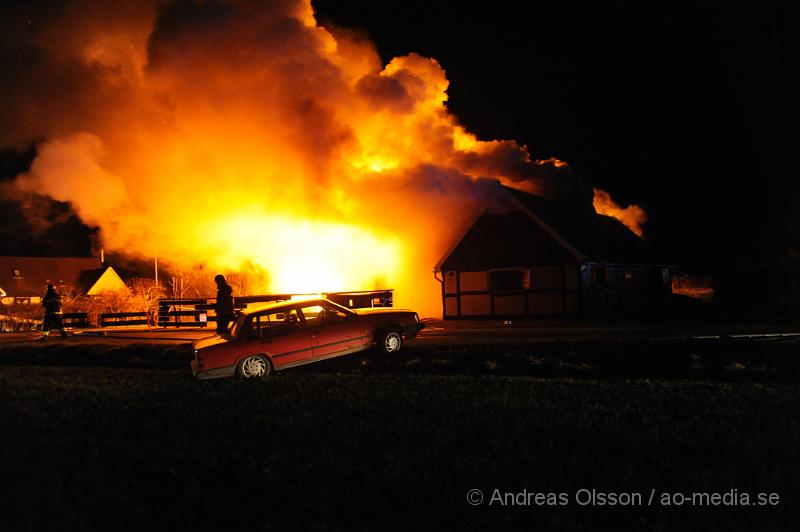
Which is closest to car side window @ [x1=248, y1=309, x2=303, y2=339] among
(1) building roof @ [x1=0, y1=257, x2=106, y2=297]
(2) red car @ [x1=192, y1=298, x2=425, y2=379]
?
(2) red car @ [x1=192, y1=298, x2=425, y2=379]

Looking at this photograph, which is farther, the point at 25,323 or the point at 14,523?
the point at 25,323

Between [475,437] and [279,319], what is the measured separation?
6.23 m

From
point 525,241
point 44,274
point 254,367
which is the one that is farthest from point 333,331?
point 44,274

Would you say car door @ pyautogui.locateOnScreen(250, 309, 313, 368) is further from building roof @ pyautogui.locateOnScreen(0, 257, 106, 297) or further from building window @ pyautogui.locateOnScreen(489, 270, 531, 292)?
building roof @ pyautogui.locateOnScreen(0, 257, 106, 297)

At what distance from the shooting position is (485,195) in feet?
91.0

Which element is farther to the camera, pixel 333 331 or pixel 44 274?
pixel 44 274


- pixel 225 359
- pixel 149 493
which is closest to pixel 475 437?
pixel 149 493

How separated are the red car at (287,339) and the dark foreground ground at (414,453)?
2.97ft

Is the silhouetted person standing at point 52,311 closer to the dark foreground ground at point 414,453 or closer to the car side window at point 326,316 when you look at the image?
the dark foreground ground at point 414,453

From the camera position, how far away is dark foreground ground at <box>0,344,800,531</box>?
451 centimetres

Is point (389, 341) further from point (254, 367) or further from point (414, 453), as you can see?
point (414, 453)

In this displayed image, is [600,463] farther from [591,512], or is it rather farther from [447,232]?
[447,232]

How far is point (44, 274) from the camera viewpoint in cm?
6631

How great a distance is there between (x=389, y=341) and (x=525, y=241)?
15.0m
